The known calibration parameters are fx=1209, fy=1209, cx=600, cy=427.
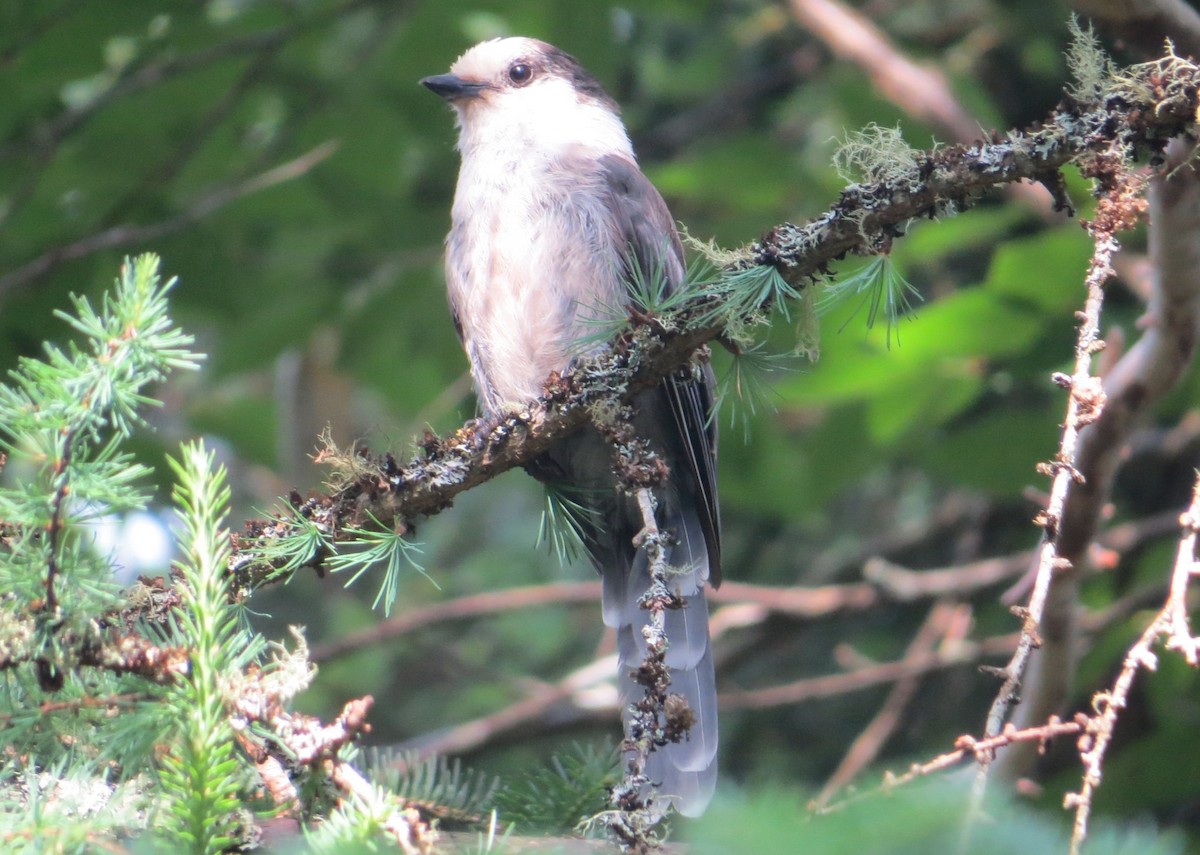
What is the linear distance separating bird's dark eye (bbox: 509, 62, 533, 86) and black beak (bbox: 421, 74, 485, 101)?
0.12 m

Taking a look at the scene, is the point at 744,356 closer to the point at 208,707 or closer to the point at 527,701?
the point at 208,707

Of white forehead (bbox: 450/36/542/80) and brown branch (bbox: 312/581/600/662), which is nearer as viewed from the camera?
white forehead (bbox: 450/36/542/80)

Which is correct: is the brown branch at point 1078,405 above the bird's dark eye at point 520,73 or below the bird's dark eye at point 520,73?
below

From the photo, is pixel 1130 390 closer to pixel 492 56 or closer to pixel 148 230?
pixel 492 56

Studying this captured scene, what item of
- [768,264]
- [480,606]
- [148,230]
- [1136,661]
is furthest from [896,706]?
[1136,661]

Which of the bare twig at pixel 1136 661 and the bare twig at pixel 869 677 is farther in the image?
the bare twig at pixel 869 677

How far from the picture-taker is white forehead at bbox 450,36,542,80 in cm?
398

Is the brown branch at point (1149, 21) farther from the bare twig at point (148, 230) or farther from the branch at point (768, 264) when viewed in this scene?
the bare twig at point (148, 230)

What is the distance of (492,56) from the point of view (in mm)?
4000

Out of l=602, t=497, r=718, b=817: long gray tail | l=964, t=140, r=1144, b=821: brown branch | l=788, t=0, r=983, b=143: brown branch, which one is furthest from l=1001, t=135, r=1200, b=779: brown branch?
l=788, t=0, r=983, b=143: brown branch

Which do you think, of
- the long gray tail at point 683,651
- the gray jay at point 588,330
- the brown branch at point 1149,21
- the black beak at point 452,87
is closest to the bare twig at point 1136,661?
the long gray tail at point 683,651

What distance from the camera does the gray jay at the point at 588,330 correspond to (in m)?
3.16

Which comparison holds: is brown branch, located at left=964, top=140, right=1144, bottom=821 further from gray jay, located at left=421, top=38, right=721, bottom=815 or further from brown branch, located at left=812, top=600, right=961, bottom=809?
brown branch, located at left=812, top=600, right=961, bottom=809

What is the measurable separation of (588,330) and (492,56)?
4.79 feet
